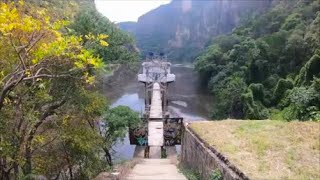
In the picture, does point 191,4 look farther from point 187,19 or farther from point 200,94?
point 200,94

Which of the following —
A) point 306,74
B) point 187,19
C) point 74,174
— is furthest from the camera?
point 187,19

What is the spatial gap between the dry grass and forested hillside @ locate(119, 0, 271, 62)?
9000 cm

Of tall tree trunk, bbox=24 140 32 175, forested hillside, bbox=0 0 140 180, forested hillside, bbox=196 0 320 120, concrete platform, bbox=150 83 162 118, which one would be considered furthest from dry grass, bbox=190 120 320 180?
concrete platform, bbox=150 83 162 118

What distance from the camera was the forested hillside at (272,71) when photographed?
2383cm

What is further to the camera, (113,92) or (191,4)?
(191,4)

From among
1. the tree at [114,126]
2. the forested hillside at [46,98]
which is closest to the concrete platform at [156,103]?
the tree at [114,126]

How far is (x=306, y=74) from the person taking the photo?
25266 millimetres

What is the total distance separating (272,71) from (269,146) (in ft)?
107

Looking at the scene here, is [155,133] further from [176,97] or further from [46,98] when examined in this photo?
[176,97]

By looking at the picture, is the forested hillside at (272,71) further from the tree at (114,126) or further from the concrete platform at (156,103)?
the tree at (114,126)

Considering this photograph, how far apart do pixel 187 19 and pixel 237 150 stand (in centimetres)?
15951

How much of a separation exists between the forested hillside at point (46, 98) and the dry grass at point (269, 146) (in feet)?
10.2

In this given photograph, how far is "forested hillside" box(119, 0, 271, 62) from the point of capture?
122 m

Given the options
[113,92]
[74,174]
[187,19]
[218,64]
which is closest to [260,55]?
[218,64]
